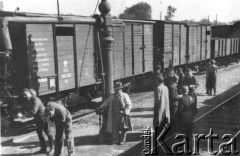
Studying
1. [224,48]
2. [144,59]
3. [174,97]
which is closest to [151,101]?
[144,59]

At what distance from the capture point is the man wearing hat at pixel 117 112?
25.5 feet

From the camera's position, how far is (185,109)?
7.62 metres

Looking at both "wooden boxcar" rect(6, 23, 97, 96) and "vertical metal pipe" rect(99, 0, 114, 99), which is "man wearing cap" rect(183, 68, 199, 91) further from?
"vertical metal pipe" rect(99, 0, 114, 99)

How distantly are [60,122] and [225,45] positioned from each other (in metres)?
24.1

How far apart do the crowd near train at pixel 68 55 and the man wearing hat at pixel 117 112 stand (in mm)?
678

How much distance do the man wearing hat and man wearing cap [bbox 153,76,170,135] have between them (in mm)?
696

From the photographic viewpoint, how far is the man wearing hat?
25.5ft

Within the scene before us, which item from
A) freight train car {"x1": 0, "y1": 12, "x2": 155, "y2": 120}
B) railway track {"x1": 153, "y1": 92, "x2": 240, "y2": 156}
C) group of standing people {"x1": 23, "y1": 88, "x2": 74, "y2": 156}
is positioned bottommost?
railway track {"x1": 153, "y1": 92, "x2": 240, "y2": 156}

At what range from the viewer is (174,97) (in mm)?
8328

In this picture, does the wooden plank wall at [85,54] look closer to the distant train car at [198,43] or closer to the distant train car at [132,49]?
Result: the distant train car at [132,49]

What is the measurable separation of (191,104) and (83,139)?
3.13m

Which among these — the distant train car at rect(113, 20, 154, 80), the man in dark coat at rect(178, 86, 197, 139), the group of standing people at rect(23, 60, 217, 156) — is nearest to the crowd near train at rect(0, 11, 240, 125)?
the distant train car at rect(113, 20, 154, 80)

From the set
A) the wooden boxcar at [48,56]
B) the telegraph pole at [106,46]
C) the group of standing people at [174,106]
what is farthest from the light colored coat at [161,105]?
the wooden boxcar at [48,56]

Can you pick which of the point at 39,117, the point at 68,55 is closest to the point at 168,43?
the point at 68,55
